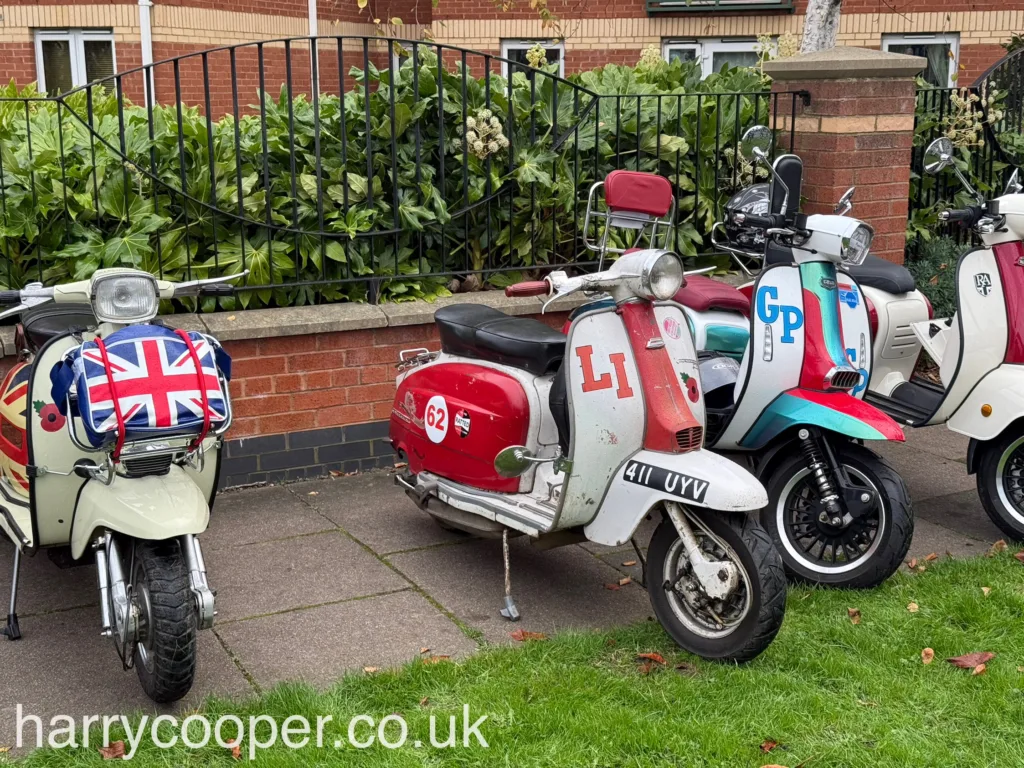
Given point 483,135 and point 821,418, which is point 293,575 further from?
point 483,135

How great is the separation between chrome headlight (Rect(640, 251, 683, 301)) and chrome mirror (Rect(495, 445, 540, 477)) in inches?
29.7

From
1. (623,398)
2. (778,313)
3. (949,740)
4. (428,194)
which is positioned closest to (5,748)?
(623,398)

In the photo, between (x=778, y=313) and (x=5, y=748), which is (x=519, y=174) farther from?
(x=5, y=748)

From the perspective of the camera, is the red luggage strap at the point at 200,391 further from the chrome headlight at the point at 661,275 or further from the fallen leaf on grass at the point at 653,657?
the fallen leaf on grass at the point at 653,657

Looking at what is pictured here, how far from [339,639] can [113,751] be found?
37.1 inches

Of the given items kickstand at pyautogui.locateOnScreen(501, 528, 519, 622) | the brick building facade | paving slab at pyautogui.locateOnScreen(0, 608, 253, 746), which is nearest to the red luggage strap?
paving slab at pyautogui.locateOnScreen(0, 608, 253, 746)

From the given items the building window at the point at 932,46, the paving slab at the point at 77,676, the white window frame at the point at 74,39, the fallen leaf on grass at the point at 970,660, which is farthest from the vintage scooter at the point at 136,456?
the building window at the point at 932,46

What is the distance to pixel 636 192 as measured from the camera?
431 cm

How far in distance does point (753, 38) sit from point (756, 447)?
43.3ft

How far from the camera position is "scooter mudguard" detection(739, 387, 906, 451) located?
4312 mm

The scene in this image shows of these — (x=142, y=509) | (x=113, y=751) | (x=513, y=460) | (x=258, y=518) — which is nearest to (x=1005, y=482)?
(x=513, y=460)

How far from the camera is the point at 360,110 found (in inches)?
249

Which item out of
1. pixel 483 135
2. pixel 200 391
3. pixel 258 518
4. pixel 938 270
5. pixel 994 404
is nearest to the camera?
pixel 200 391

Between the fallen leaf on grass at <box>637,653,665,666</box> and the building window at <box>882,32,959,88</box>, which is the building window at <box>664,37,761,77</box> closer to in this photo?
the building window at <box>882,32,959,88</box>
